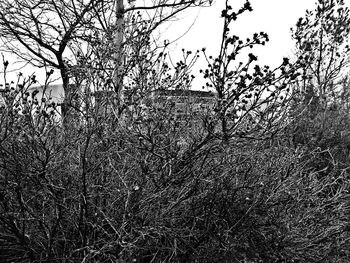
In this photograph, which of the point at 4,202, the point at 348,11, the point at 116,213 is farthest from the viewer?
the point at 348,11

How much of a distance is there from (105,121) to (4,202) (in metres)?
0.90

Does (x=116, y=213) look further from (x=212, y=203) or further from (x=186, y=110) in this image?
(x=186, y=110)

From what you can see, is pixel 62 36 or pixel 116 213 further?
pixel 62 36

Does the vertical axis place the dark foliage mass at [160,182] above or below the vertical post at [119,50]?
below

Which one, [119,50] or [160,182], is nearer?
[160,182]

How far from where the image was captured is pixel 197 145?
287cm

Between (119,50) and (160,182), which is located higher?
(119,50)

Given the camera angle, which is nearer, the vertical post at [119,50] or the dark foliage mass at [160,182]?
the dark foliage mass at [160,182]

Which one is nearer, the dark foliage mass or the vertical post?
the dark foliage mass

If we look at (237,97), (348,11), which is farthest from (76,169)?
(348,11)

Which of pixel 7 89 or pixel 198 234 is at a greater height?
pixel 7 89

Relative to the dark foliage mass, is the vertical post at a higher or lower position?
higher

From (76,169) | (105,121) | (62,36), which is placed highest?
(62,36)

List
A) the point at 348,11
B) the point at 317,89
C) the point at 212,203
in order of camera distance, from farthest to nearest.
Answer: the point at 348,11 → the point at 317,89 → the point at 212,203
